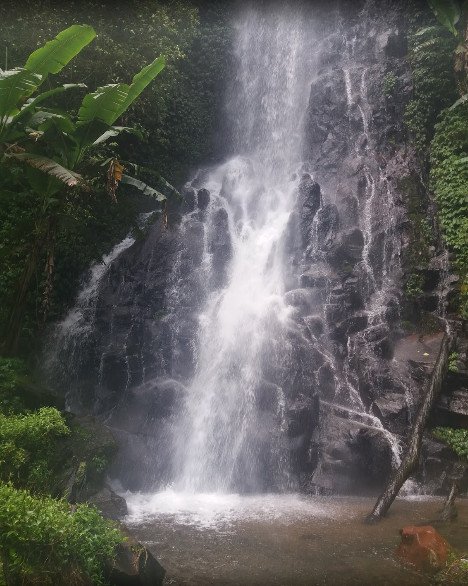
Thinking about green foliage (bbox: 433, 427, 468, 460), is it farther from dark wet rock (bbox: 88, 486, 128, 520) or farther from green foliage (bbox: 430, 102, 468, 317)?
dark wet rock (bbox: 88, 486, 128, 520)

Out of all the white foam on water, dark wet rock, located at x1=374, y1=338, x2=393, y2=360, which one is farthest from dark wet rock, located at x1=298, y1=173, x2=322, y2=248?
the white foam on water

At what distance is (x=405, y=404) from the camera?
957 centimetres

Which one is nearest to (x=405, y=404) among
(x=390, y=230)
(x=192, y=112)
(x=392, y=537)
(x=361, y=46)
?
(x=392, y=537)

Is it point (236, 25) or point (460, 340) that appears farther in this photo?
point (236, 25)

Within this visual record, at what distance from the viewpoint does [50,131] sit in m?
7.46

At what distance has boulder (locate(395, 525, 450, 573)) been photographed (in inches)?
207

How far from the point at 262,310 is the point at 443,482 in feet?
18.2

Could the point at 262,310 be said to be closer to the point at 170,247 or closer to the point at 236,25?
the point at 170,247

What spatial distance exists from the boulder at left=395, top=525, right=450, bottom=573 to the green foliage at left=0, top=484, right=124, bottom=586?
3458mm

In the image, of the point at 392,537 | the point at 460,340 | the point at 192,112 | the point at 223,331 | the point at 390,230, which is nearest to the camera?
the point at 392,537

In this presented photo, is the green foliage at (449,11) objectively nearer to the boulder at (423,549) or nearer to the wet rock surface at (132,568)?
the boulder at (423,549)

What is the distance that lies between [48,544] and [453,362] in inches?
333

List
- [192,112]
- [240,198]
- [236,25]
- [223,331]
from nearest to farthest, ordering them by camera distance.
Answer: [223,331] → [240,198] → [192,112] → [236,25]

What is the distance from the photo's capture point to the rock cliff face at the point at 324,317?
30.0 feet
